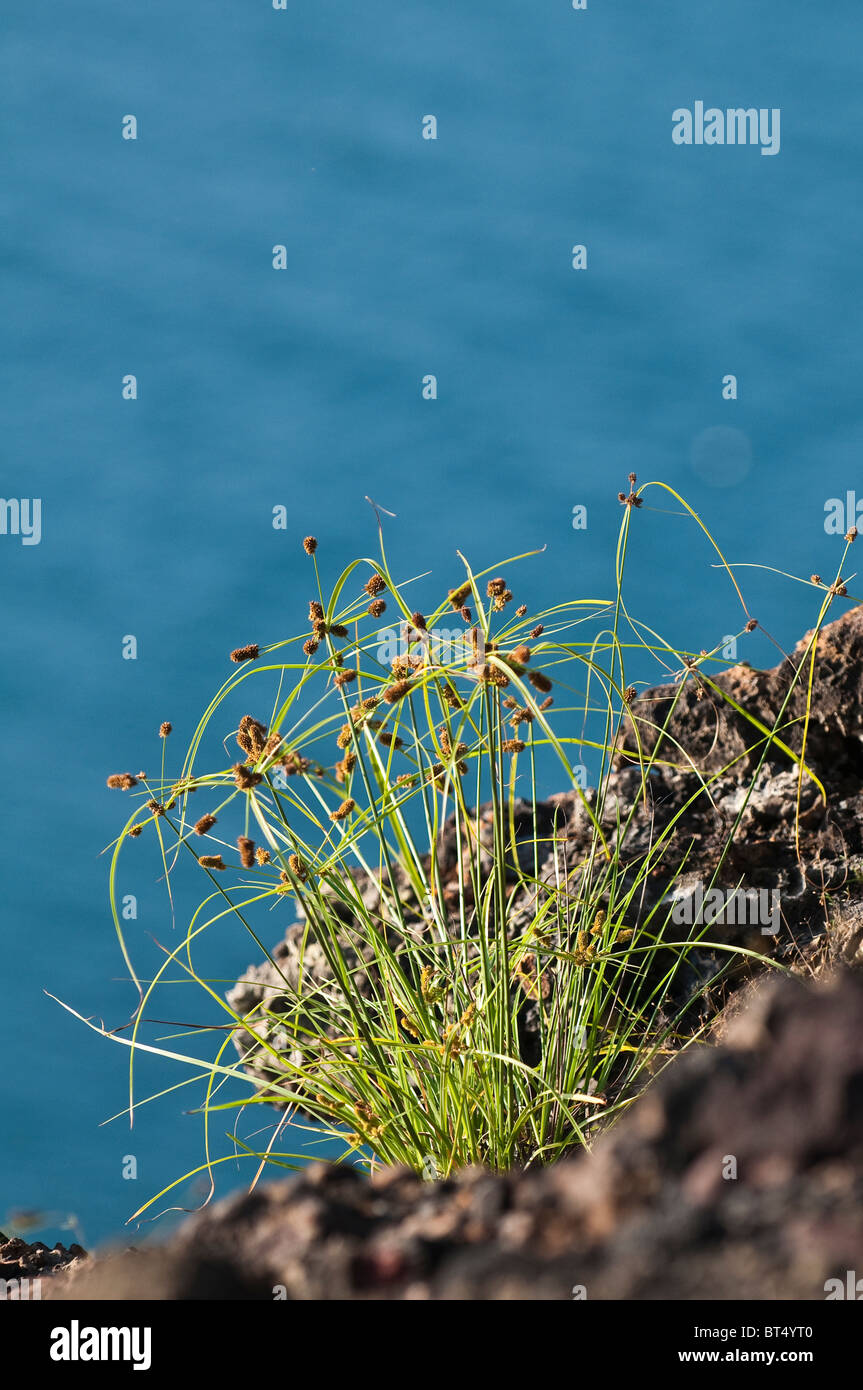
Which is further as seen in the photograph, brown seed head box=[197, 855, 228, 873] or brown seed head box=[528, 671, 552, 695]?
brown seed head box=[197, 855, 228, 873]

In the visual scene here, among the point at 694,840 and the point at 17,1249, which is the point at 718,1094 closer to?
the point at 694,840

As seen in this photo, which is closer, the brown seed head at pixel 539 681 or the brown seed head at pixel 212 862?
the brown seed head at pixel 539 681

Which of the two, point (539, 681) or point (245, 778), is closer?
point (539, 681)

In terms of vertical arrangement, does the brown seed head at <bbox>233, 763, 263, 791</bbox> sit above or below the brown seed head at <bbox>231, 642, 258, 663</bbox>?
below

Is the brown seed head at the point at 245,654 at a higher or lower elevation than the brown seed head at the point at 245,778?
higher

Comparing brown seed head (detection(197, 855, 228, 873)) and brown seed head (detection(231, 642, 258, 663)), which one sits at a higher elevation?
brown seed head (detection(231, 642, 258, 663))

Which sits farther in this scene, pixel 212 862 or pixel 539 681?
pixel 212 862

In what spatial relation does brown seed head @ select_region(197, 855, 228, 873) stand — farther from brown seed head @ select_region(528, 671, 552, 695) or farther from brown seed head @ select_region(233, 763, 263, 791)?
brown seed head @ select_region(528, 671, 552, 695)

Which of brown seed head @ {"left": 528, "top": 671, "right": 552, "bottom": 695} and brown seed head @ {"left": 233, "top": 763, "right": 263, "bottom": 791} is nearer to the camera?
brown seed head @ {"left": 528, "top": 671, "right": 552, "bottom": 695}

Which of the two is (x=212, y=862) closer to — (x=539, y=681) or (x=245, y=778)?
(x=245, y=778)

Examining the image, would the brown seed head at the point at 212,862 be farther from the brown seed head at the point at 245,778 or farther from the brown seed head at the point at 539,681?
the brown seed head at the point at 539,681

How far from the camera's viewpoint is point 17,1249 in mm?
2795
